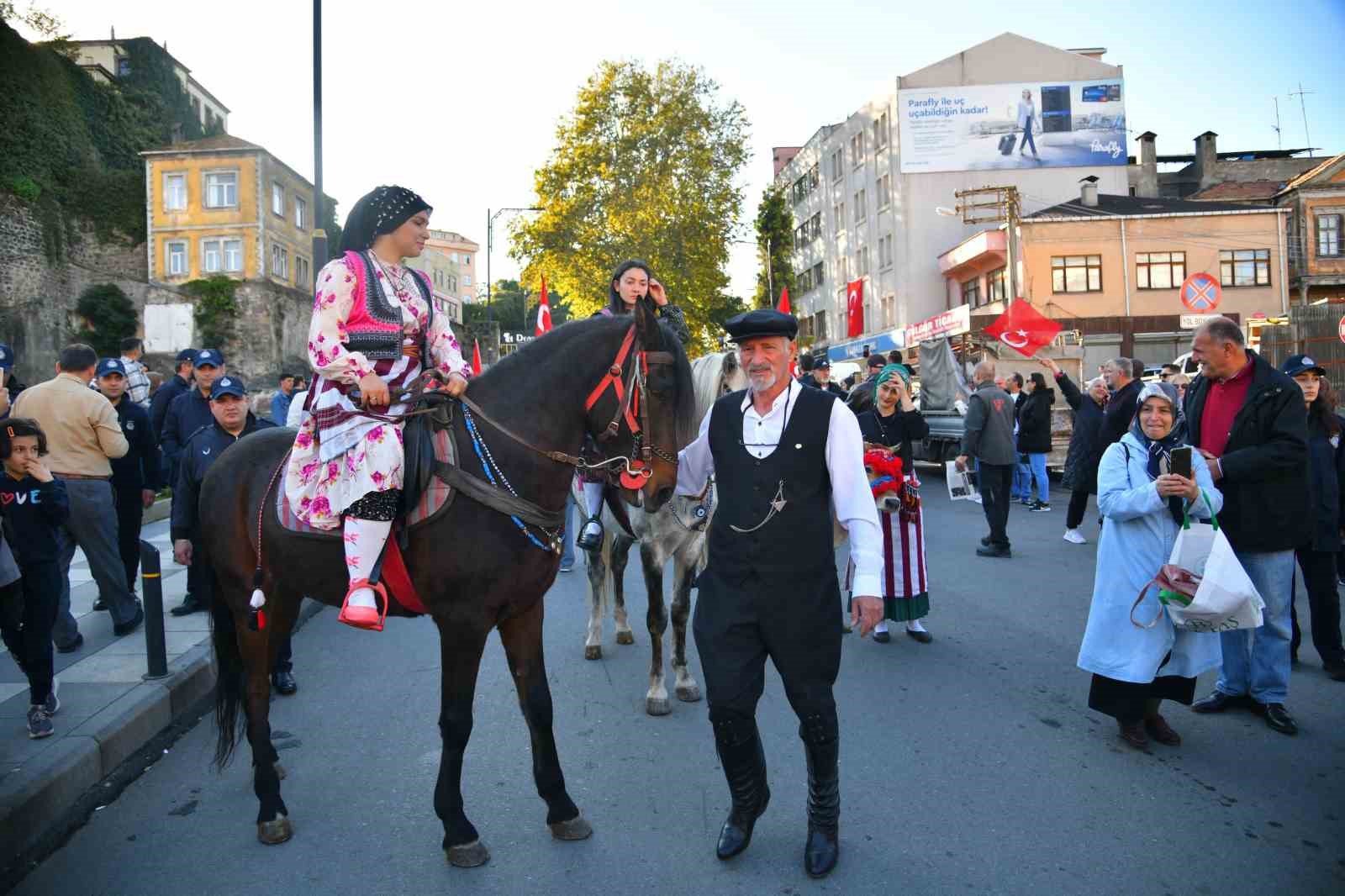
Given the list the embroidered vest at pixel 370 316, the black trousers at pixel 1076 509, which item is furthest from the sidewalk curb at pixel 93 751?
the black trousers at pixel 1076 509

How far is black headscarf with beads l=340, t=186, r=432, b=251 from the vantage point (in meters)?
3.77

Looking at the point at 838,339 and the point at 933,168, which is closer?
the point at 933,168

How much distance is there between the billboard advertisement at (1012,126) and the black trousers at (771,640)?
155 feet

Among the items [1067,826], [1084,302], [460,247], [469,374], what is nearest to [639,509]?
[469,374]

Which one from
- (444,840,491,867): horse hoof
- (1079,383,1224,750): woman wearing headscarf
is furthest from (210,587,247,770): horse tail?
(1079,383,1224,750): woman wearing headscarf

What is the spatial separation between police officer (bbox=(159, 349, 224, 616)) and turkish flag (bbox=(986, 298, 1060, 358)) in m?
13.5

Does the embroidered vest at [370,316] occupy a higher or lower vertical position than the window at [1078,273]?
lower

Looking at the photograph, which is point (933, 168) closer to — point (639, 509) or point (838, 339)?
point (838, 339)

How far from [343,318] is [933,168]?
47486mm

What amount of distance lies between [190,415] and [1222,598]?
773 centimetres

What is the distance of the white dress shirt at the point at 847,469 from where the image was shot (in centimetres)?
332

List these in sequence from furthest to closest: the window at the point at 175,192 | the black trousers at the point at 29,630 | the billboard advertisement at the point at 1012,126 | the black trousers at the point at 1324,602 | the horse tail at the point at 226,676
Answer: the billboard advertisement at the point at 1012,126 < the window at the point at 175,192 < the black trousers at the point at 1324,602 < the black trousers at the point at 29,630 < the horse tail at the point at 226,676

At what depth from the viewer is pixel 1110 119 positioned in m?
47.9

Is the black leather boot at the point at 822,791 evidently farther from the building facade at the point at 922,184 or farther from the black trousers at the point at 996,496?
the building facade at the point at 922,184
